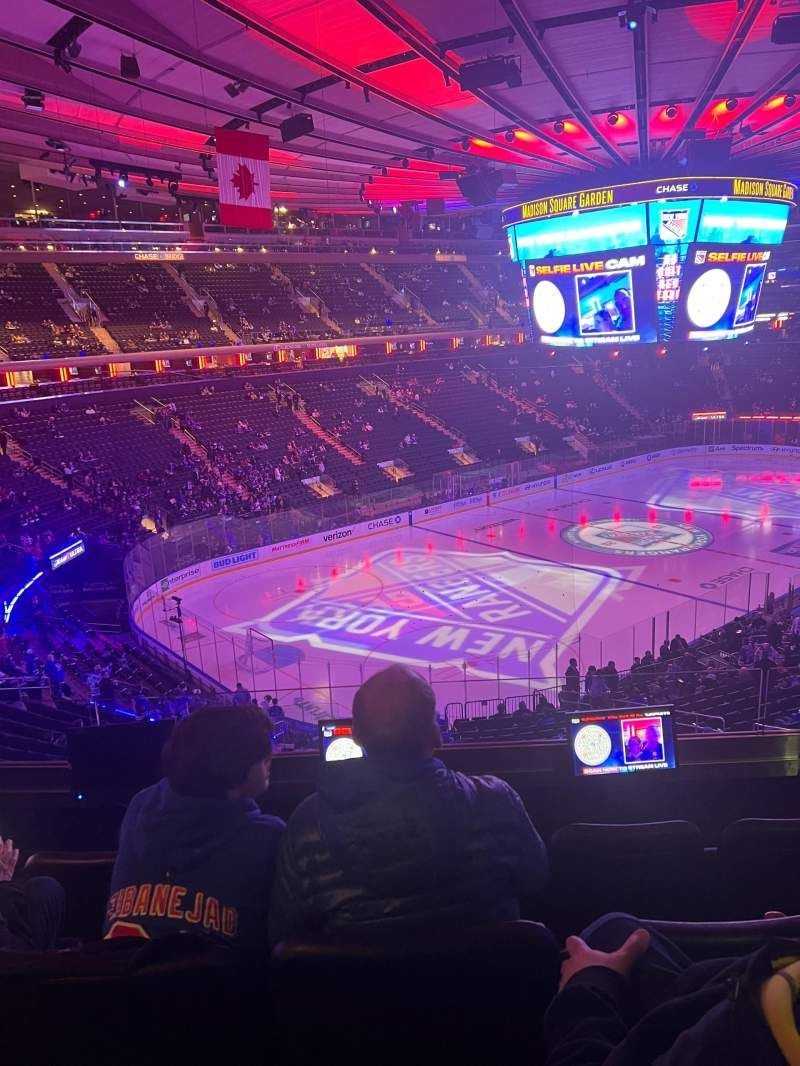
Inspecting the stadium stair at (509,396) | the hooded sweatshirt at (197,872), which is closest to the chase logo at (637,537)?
the stadium stair at (509,396)

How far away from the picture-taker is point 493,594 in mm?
20625

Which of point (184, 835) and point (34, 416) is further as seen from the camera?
point (34, 416)

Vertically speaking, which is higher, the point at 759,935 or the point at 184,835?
the point at 184,835

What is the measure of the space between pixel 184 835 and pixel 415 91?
12.3 m

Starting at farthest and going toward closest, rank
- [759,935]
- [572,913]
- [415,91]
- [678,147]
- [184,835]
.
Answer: [678,147], [415,91], [572,913], [184,835], [759,935]

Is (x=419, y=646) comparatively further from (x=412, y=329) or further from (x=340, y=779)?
(x=412, y=329)

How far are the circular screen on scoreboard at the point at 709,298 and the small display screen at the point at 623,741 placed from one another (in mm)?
10014

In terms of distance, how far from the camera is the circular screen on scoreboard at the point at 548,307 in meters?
13.5

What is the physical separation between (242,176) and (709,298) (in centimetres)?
784

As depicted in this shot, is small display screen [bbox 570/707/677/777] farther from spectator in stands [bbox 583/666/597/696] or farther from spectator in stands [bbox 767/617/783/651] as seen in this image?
spectator in stands [bbox 767/617/783/651]

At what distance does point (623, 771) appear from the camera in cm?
395

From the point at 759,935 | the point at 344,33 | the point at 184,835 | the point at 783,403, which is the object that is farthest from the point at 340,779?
the point at 783,403

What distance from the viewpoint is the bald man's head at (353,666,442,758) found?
1.98 meters

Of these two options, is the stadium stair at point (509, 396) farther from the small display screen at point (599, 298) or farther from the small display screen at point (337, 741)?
the small display screen at point (337, 741)
